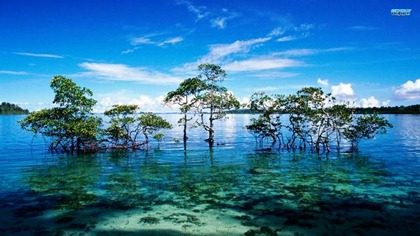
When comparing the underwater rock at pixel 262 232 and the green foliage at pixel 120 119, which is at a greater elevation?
the green foliage at pixel 120 119

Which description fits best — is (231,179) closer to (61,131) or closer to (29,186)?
(29,186)

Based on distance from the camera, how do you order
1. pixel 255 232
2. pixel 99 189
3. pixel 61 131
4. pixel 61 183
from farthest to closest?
1. pixel 61 131
2. pixel 61 183
3. pixel 99 189
4. pixel 255 232

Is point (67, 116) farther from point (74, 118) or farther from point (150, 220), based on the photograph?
point (150, 220)

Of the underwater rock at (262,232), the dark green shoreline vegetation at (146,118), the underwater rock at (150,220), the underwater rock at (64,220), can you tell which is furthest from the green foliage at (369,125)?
the underwater rock at (64,220)

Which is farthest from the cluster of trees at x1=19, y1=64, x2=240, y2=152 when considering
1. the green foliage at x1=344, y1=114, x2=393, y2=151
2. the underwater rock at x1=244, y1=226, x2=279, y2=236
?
the underwater rock at x1=244, y1=226, x2=279, y2=236

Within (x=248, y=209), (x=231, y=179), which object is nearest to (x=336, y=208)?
(x=248, y=209)

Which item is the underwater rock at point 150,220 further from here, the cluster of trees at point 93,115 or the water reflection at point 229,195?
the cluster of trees at point 93,115

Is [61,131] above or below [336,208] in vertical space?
above

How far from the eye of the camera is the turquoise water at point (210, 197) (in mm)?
15203

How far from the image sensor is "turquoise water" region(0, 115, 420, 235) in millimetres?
15203

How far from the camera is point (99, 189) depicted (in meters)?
23.0

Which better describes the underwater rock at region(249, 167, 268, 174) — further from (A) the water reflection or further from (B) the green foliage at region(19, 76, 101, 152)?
(B) the green foliage at region(19, 76, 101, 152)

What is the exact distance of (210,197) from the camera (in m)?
20.7

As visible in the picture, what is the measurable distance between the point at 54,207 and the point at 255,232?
12.1m
